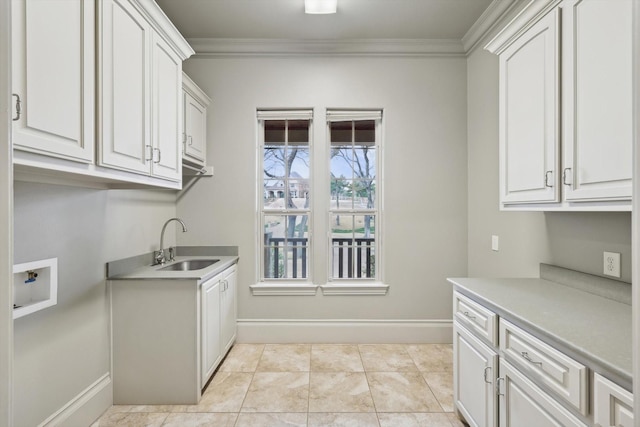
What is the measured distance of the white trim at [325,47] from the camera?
123 inches

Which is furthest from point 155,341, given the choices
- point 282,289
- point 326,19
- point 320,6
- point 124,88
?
point 326,19

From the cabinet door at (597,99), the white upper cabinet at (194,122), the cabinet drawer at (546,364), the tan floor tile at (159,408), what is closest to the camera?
the cabinet drawer at (546,364)

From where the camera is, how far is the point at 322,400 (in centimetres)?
221

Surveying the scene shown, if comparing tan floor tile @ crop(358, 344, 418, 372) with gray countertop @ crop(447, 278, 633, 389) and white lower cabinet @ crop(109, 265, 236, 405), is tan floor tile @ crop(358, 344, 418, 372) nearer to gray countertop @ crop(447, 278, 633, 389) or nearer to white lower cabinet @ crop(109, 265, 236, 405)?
gray countertop @ crop(447, 278, 633, 389)

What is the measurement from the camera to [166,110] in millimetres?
2115

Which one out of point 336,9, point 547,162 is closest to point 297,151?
point 336,9

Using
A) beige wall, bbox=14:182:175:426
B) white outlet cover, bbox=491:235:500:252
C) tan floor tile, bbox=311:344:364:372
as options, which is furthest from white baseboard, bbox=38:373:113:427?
white outlet cover, bbox=491:235:500:252

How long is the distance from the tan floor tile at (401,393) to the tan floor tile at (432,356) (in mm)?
187

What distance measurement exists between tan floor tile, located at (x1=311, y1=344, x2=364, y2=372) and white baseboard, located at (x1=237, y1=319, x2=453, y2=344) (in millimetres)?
104

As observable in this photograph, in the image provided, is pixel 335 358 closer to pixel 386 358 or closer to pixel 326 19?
pixel 386 358

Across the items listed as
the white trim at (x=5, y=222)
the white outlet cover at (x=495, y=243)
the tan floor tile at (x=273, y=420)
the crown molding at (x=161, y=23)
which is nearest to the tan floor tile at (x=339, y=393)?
the tan floor tile at (x=273, y=420)

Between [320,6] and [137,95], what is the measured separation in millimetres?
1634

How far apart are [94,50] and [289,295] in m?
2.48

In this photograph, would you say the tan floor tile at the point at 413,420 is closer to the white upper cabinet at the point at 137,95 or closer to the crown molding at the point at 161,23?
Answer: the white upper cabinet at the point at 137,95
